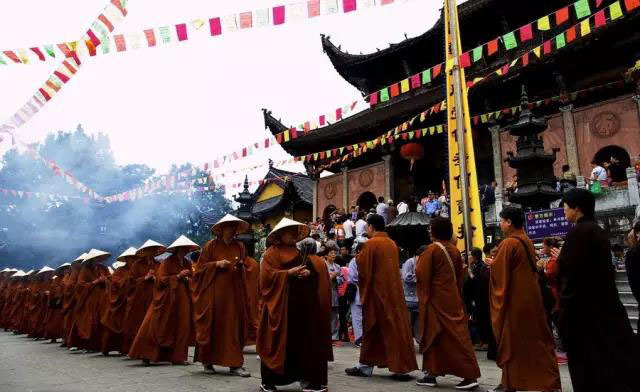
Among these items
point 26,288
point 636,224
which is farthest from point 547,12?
point 26,288

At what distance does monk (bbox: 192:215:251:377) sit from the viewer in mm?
5445

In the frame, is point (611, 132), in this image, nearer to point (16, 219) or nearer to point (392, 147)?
point (392, 147)

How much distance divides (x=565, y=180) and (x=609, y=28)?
3.91m

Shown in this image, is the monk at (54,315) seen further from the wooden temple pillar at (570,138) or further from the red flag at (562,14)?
the wooden temple pillar at (570,138)

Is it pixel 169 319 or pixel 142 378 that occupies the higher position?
pixel 169 319

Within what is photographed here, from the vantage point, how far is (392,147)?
691 inches

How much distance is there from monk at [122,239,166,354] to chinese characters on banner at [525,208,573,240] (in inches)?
241

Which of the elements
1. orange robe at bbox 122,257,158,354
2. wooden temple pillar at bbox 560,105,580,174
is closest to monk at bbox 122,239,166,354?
orange robe at bbox 122,257,158,354

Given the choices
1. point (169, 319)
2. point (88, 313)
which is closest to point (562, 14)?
point (169, 319)

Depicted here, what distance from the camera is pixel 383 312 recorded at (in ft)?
16.2

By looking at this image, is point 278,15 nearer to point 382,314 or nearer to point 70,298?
point 382,314

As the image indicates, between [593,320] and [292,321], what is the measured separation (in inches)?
98.0

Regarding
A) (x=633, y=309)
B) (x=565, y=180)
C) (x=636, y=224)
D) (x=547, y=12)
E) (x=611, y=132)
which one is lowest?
(x=633, y=309)

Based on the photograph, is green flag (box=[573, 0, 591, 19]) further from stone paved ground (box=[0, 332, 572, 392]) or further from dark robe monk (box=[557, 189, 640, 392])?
dark robe monk (box=[557, 189, 640, 392])
